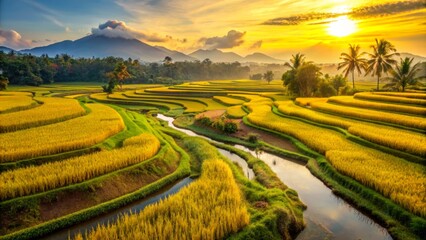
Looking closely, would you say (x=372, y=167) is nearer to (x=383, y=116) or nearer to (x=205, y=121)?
(x=383, y=116)

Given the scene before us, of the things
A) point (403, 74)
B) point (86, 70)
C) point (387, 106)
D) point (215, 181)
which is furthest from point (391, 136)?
point (86, 70)

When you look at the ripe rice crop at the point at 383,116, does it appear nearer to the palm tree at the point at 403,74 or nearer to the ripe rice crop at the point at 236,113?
the ripe rice crop at the point at 236,113

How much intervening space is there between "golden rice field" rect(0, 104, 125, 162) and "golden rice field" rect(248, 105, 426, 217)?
1403cm

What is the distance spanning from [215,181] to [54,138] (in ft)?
35.2

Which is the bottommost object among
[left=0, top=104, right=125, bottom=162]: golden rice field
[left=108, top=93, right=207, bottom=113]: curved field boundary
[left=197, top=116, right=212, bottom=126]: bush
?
[left=108, top=93, right=207, bottom=113]: curved field boundary

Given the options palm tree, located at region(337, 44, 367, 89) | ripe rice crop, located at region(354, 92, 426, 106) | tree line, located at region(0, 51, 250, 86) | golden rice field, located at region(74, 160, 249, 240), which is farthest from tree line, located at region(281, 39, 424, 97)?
tree line, located at region(0, 51, 250, 86)

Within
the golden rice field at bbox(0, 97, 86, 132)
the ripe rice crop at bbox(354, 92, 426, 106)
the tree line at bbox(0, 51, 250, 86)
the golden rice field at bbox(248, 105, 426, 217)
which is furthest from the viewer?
the tree line at bbox(0, 51, 250, 86)

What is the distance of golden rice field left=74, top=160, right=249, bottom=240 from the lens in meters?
9.22

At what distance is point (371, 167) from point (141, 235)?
37.7 ft

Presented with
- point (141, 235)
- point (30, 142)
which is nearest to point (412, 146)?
point (141, 235)

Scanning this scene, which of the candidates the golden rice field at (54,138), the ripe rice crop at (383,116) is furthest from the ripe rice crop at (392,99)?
the golden rice field at (54,138)

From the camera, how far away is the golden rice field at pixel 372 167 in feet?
38.7

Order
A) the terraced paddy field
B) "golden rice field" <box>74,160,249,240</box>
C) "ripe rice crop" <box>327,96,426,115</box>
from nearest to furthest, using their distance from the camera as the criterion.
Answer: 1. "golden rice field" <box>74,160,249,240</box>
2. the terraced paddy field
3. "ripe rice crop" <box>327,96,426,115</box>

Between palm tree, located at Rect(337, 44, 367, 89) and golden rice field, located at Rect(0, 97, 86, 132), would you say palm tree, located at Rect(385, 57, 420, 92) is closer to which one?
palm tree, located at Rect(337, 44, 367, 89)
